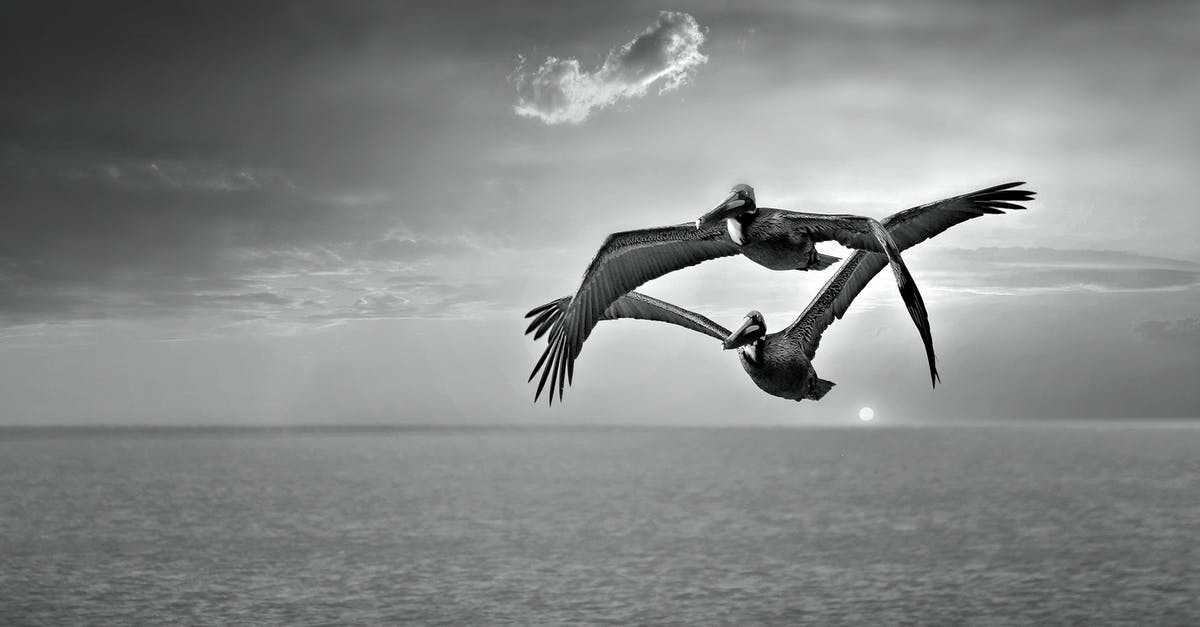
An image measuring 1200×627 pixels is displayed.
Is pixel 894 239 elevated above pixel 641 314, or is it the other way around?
pixel 894 239

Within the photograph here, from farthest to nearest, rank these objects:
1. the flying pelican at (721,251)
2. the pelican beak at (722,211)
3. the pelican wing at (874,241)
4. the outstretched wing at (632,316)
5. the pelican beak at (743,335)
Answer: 1. the outstretched wing at (632,316)
2. the pelican beak at (743,335)
3. the pelican beak at (722,211)
4. the flying pelican at (721,251)
5. the pelican wing at (874,241)

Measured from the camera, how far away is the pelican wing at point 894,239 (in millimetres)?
4578

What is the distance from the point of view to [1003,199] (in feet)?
14.8

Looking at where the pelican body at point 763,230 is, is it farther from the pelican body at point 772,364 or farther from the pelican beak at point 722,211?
the pelican body at point 772,364

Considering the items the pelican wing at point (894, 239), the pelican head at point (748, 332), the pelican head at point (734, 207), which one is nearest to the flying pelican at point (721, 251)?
the pelican head at point (734, 207)

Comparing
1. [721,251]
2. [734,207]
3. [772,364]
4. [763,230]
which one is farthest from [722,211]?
[772,364]

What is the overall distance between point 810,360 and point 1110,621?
152 metres

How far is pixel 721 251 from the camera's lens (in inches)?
199

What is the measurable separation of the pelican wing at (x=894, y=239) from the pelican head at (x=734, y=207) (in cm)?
55

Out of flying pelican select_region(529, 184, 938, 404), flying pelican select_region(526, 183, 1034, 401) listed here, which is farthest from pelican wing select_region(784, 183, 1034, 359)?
flying pelican select_region(529, 184, 938, 404)

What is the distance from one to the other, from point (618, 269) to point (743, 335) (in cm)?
100

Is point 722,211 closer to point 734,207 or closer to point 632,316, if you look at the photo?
point 734,207

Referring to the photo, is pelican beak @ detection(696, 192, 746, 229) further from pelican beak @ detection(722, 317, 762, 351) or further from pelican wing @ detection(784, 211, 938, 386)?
pelican beak @ detection(722, 317, 762, 351)

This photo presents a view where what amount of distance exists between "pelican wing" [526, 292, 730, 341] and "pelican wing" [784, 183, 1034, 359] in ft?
1.57
